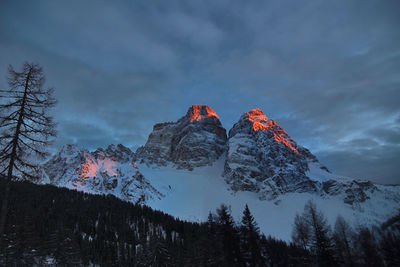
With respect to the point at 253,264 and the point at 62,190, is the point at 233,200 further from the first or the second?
the point at 253,264

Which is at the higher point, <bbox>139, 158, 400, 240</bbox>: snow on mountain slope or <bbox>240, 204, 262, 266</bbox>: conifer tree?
<bbox>139, 158, 400, 240</bbox>: snow on mountain slope

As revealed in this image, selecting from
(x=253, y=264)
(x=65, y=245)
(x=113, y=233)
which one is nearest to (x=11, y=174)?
(x=253, y=264)

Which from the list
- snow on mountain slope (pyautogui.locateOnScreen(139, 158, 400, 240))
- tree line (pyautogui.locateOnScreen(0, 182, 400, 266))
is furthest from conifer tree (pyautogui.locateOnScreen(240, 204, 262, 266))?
snow on mountain slope (pyautogui.locateOnScreen(139, 158, 400, 240))

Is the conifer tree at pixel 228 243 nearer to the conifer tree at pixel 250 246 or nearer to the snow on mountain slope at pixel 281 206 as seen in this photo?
the conifer tree at pixel 250 246

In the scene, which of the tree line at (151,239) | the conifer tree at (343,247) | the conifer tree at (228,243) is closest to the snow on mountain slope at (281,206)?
the tree line at (151,239)

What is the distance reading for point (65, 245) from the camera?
143 feet

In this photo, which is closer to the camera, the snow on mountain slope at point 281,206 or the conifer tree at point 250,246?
the conifer tree at point 250,246

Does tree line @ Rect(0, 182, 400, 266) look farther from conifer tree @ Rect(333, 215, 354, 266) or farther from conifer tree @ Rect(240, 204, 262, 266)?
conifer tree @ Rect(240, 204, 262, 266)

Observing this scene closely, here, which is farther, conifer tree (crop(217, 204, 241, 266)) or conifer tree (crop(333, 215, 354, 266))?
conifer tree (crop(333, 215, 354, 266))

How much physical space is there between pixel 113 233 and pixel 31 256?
46172 mm

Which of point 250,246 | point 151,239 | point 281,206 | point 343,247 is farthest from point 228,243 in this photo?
point 281,206

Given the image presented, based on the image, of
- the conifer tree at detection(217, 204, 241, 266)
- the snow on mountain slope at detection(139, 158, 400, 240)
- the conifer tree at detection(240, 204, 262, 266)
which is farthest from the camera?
the snow on mountain slope at detection(139, 158, 400, 240)

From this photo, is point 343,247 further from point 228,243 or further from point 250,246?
point 228,243

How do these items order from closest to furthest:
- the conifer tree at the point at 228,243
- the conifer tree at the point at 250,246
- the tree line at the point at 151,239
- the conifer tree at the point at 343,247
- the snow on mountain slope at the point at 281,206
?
the conifer tree at the point at 228,243
the tree line at the point at 151,239
the conifer tree at the point at 250,246
the conifer tree at the point at 343,247
the snow on mountain slope at the point at 281,206
